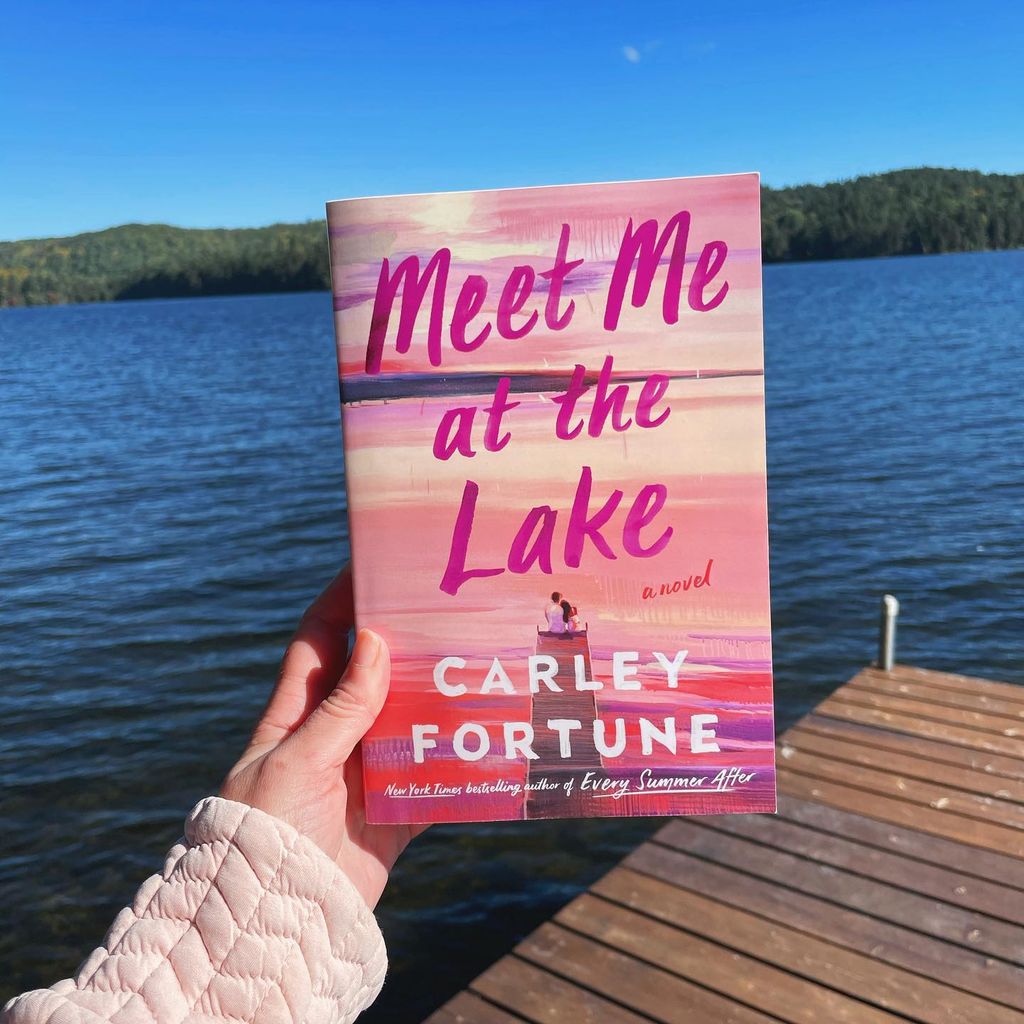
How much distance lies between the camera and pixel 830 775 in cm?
568

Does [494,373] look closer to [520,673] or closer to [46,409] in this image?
[520,673]

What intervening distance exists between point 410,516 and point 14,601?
12.8 m

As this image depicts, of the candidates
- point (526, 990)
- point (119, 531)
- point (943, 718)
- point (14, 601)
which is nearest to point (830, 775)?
point (943, 718)

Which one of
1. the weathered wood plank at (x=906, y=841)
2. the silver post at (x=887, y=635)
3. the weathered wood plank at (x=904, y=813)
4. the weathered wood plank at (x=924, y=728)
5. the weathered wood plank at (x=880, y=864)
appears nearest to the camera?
the weathered wood plank at (x=880, y=864)

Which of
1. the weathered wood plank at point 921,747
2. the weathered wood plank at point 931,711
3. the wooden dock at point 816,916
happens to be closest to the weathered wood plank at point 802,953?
the wooden dock at point 816,916

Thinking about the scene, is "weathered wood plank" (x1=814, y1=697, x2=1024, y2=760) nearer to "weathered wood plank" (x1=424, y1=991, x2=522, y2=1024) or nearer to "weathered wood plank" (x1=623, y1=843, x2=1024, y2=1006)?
"weathered wood plank" (x1=623, y1=843, x2=1024, y2=1006)

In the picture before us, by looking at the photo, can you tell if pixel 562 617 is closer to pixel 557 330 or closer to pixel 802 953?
pixel 557 330

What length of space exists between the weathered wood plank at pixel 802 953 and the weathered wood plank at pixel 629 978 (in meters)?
0.30

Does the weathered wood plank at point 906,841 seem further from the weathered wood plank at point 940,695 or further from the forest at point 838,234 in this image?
the forest at point 838,234

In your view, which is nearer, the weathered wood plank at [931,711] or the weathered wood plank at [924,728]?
the weathered wood plank at [924,728]

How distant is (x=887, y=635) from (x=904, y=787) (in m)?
1.83

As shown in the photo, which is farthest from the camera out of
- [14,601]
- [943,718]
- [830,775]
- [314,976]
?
[14,601]

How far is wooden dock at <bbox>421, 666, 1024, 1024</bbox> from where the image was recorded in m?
3.99

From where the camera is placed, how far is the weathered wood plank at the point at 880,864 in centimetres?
447
